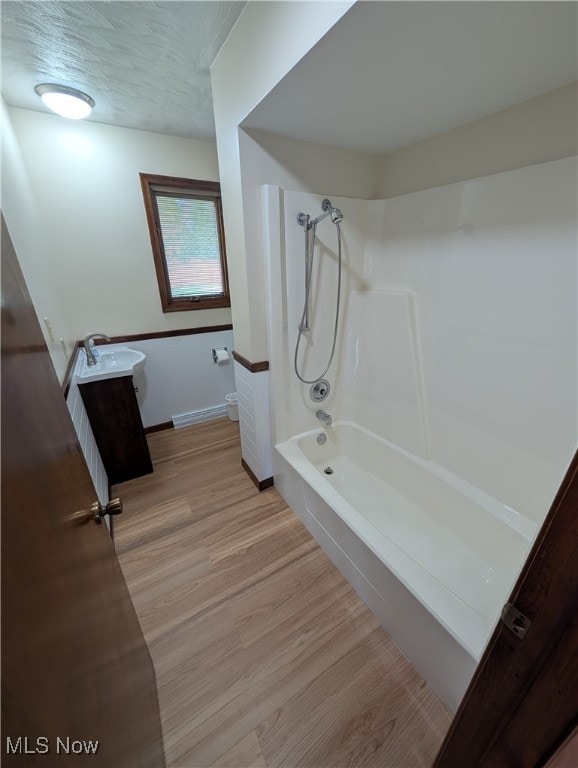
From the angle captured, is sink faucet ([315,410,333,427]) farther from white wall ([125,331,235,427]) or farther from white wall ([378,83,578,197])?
white wall ([378,83,578,197])

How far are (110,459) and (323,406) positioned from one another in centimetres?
165

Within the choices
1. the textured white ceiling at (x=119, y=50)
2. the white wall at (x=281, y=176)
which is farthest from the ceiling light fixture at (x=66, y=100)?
the white wall at (x=281, y=176)

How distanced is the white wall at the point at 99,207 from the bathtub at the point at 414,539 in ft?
6.05

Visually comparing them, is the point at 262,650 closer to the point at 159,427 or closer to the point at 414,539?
the point at 414,539

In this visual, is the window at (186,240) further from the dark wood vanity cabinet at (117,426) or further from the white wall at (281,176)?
the white wall at (281,176)

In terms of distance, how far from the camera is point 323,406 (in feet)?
7.11

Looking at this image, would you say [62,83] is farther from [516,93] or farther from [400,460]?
[400,460]

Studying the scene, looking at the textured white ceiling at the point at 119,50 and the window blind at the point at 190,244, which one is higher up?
the textured white ceiling at the point at 119,50

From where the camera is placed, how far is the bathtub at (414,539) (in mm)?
1053

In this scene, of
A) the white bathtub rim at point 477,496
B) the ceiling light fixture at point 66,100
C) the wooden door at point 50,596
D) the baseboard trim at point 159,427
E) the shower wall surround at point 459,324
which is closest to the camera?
the wooden door at point 50,596

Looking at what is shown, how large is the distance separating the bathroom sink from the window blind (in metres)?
0.67

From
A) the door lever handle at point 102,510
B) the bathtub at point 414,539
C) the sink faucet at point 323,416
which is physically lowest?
the bathtub at point 414,539

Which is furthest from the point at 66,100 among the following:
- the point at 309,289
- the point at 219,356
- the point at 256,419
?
the point at 256,419

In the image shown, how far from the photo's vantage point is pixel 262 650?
127 centimetres
